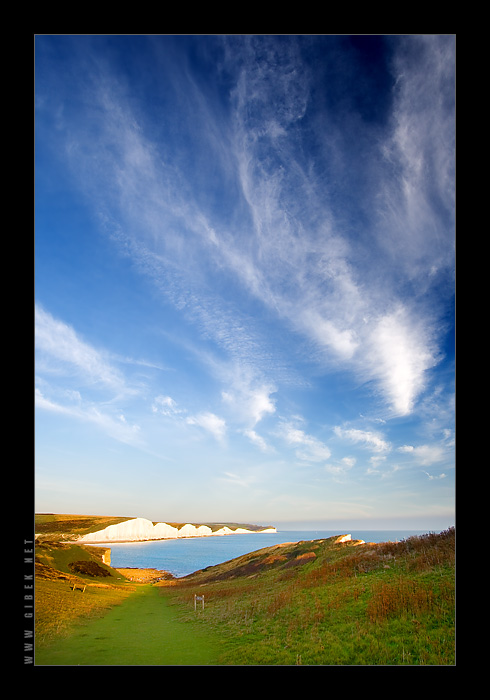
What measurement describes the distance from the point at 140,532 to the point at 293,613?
12.1 m

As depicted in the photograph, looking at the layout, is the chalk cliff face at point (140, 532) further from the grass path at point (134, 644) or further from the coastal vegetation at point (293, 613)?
the grass path at point (134, 644)

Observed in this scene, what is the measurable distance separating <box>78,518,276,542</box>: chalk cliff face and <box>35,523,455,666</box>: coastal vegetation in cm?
382

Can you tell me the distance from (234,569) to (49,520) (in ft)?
32.2

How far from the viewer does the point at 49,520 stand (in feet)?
59.9

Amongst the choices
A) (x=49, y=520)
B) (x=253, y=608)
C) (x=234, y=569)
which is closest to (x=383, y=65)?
(x=253, y=608)

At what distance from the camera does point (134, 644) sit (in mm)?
8727

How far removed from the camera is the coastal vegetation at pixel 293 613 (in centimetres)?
788

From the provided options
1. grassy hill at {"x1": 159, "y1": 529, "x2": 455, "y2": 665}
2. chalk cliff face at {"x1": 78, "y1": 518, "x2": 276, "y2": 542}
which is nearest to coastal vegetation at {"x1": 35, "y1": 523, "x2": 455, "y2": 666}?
grassy hill at {"x1": 159, "y1": 529, "x2": 455, "y2": 665}

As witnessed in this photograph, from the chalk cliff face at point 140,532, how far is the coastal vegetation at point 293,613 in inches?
151

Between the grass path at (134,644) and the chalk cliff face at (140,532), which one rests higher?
the grass path at (134,644)

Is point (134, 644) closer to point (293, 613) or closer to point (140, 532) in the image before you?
point (293, 613)

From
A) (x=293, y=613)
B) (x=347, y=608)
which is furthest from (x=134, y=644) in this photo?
(x=347, y=608)

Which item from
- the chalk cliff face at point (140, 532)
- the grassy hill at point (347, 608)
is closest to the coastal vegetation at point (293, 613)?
the grassy hill at point (347, 608)
